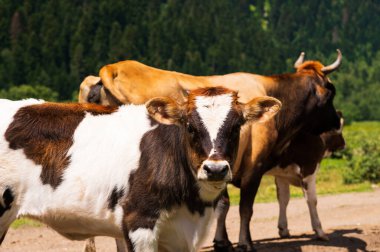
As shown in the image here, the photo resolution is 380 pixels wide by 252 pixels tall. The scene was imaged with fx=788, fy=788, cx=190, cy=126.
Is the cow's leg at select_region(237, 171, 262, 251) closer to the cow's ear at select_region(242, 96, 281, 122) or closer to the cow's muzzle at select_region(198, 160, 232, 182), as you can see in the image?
the cow's ear at select_region(242, 96, 281, 122)

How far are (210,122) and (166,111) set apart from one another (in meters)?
0.53

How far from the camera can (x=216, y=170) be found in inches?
271

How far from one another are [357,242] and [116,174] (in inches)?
246

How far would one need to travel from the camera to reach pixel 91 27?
6841 inches

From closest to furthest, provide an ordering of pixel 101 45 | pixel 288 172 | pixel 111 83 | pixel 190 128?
pixel 190 128 < pixel 111 83 < pixel 288 172 < pixel 101 45

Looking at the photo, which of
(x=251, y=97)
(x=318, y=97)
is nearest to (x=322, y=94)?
(x=318, y=97)

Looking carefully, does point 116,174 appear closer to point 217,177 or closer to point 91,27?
point 217,177

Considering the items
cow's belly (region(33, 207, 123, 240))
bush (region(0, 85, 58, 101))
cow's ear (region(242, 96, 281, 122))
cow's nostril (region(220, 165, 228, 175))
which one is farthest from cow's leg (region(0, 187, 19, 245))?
bush (region(0, 85, 58, 101))

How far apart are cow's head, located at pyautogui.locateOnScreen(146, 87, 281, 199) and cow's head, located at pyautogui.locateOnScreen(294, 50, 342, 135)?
19.3ft

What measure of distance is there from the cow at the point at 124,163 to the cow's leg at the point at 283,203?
6.19 m

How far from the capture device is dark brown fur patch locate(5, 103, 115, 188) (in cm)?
797

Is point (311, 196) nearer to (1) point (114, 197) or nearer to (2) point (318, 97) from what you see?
(2) point (318, 97)

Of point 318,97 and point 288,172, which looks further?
point 288,172

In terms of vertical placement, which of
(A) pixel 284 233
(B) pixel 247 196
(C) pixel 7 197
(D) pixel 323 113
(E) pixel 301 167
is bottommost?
(A) pixel 284 233
